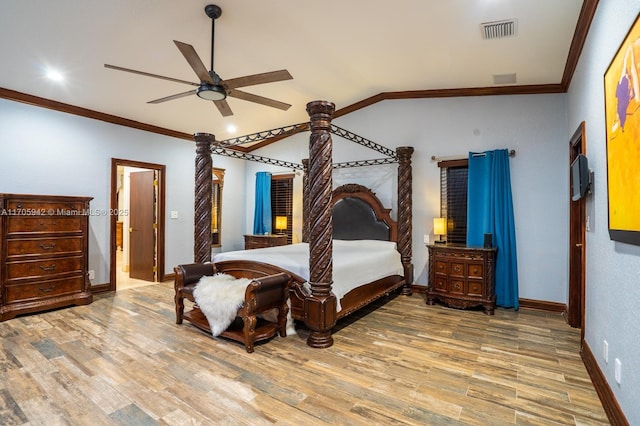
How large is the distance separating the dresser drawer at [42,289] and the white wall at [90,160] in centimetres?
66

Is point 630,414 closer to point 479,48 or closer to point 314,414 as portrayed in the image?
point 314,414

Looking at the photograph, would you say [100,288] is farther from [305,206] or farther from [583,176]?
[583,176]

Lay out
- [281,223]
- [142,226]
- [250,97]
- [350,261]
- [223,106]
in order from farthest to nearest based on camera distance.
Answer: [281,223] → [142,226] → [350,261] → [223,106] → [250,97]

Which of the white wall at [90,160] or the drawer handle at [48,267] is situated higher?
the white wall at [90,160]

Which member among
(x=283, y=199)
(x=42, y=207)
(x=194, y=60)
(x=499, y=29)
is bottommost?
(x=42, y=207)

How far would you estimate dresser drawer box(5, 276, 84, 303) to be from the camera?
3.85 m

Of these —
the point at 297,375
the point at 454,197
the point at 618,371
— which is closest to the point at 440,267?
Result: the point at 454,197

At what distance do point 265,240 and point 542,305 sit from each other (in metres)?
4.65

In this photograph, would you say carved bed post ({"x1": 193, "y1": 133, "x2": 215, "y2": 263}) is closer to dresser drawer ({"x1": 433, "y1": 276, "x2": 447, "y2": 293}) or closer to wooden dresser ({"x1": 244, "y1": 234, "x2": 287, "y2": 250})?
wooden dresser ({"x1": 244, "y1": 234, "x2": 287, "y2": 250})

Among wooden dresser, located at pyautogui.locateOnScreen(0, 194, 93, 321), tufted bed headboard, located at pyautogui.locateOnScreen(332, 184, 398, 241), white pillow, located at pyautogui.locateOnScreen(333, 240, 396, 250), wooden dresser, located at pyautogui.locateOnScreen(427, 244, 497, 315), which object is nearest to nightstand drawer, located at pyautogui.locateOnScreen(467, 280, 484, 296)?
wooden dresser, located at pyautogui.locateOnScreen(427, 244, 497, 315)

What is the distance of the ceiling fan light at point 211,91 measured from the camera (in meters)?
2.99

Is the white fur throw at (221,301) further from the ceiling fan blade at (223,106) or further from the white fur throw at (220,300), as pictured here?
the ceiling fan blade at (223,106)

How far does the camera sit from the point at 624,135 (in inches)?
67.1

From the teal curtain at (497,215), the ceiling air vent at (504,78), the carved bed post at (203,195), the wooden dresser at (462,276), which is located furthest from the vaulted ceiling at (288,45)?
the wooden dresser at (462,276)
